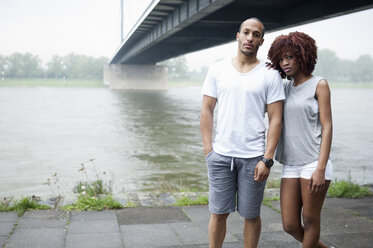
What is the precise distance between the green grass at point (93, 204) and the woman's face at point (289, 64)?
272 centimetres

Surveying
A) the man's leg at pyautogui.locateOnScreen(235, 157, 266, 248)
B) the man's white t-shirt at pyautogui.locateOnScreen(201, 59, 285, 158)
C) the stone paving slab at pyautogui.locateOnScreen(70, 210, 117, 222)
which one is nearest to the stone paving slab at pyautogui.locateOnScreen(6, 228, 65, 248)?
the stone paving slab at pyautogui.locateOnScreen(70, 210, 117, 222)

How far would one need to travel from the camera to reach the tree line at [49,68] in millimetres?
130875

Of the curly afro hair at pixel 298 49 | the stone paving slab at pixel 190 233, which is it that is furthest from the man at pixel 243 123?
the stone paving slab at pixel 190 233

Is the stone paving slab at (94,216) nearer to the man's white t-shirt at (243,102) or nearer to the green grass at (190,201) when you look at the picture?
the green grass at (190,201)

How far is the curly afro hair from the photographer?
2.98m

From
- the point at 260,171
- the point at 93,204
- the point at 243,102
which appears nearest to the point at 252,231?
the point at 260,171

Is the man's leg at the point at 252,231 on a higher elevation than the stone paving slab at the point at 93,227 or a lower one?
higher

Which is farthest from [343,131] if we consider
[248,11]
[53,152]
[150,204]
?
[150,204]

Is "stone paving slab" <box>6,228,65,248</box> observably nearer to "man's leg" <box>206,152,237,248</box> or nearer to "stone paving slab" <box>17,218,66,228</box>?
"stone paving slab" <box>17,218,66,228</box>

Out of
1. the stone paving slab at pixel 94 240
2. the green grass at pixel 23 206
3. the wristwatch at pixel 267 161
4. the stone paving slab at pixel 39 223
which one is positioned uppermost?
the wristwatch at pixel 267 161

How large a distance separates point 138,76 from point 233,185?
6434cm

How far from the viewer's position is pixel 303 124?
297 cm

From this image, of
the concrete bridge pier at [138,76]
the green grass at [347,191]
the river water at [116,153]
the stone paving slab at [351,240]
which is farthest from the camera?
the concrete bridge pier at [138,76]

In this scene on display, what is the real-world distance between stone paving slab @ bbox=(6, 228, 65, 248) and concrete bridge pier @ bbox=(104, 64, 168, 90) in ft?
203
